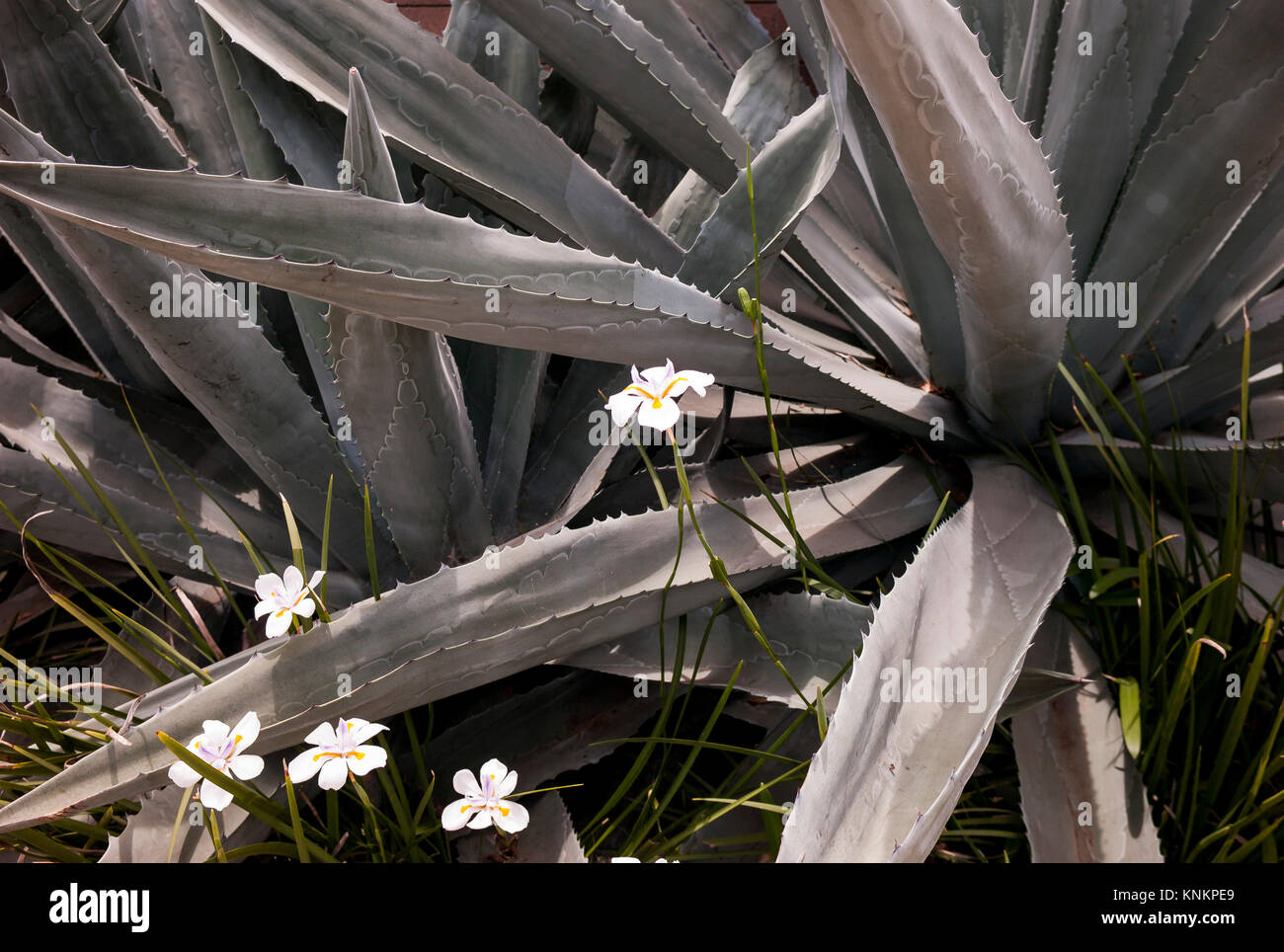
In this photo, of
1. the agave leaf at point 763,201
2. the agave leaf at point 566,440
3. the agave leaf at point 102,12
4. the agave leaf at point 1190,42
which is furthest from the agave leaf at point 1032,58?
the agave leaf at point 102,12

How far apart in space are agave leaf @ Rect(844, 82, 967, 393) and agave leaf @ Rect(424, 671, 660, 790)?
0.48m

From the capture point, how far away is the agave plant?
763 mm

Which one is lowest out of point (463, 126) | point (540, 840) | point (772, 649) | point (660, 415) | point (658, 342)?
point (540, 840)

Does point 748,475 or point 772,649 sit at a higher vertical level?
point 748,475

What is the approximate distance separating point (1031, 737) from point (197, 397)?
82 centimetres

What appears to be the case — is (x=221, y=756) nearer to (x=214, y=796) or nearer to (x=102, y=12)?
(x=214, y=796)

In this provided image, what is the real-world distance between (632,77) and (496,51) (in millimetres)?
242

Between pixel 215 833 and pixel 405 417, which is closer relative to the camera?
pixel 215 833

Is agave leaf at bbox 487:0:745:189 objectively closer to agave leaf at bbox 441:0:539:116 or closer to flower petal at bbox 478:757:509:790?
agave leaf at bbox 441:0:539:116

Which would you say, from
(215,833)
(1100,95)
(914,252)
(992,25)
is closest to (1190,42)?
(1100,95)

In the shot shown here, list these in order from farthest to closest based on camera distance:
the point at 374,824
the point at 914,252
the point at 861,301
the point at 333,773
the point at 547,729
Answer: the point at 861,301, the point at 914,252, the point at 547,729, the point at 374,824, the point at 333,773

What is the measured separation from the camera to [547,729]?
0.96m

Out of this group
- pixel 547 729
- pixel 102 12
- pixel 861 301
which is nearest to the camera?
pixel 547 729

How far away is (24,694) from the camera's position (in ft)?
3.42
